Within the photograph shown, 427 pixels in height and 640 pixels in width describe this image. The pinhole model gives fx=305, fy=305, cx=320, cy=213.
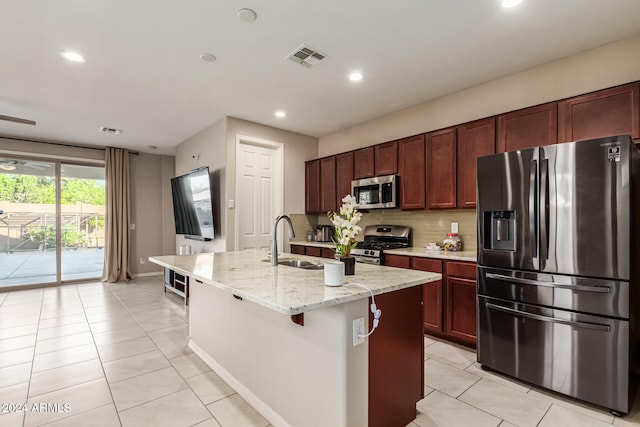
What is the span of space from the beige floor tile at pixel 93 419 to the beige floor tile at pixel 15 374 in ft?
2.77

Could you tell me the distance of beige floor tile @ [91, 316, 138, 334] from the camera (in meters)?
3.54

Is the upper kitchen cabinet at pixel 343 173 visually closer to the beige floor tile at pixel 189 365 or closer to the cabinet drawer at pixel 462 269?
the cabinet drawer at pixel 462 269

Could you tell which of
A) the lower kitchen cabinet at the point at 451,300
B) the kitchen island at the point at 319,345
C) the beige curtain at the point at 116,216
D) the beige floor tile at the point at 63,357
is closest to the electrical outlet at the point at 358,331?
the kitchen island at the point at 319,345

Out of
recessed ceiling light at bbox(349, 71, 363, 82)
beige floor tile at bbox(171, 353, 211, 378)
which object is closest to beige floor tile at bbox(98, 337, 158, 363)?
beige floor tile at bbox(171, 353, 211, 378)

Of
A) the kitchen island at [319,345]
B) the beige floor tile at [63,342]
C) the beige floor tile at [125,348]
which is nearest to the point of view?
the kitchen island at [319,345]

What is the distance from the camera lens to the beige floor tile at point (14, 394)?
7.09 feet

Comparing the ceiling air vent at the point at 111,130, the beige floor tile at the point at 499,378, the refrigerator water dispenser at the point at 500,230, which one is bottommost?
the beige floor tile at the point at 499,378

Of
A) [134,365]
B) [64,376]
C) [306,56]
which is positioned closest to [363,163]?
[306,56]

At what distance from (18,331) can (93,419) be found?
2473 millimetres

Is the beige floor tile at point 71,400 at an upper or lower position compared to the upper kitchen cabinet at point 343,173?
lower

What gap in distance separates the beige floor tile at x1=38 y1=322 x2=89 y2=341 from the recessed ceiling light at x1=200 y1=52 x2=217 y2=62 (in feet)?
10.8

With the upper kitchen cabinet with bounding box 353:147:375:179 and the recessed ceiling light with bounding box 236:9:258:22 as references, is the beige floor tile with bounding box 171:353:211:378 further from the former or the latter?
the upper kitchen cabinet with bounding box 353:147:375:179

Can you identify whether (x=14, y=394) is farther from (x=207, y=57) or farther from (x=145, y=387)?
(x=207, y=57)

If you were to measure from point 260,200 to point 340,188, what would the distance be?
1.31 m
